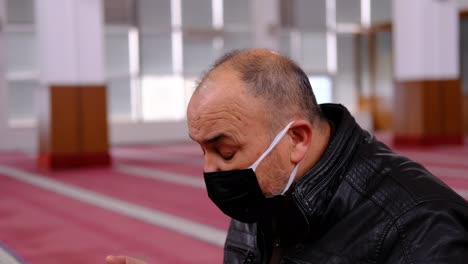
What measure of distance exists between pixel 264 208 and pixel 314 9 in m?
16.4

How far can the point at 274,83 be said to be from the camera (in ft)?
5.99

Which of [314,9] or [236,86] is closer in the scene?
[236,86]

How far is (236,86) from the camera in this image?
1839 millimetres

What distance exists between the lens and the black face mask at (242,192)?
1.86 meters

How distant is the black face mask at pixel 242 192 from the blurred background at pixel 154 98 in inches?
73.6

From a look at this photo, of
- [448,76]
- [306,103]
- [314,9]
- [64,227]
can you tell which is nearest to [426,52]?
[448,76]

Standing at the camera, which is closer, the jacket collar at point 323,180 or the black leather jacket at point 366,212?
the black leather jacket at point 366,212

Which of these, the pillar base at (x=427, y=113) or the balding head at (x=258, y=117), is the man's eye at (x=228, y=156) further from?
the pillar base at (x=427, y=113)


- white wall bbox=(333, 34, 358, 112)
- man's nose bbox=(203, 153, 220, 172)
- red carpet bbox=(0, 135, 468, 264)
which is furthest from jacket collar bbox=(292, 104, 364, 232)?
white wall bbox=(333, 34, 358, 112)

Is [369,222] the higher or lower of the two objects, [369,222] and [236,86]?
the lower

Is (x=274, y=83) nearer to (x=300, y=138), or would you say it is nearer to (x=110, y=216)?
(x=300, y=138)

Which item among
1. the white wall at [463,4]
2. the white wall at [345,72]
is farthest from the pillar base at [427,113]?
the white wall at [345,72]

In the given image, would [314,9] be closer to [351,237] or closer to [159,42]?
[159,42]

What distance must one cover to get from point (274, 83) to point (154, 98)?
14.9 metres
